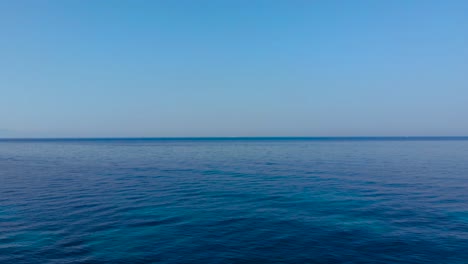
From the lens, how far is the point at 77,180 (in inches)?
1939

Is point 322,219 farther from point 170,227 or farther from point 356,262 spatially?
point 170,227

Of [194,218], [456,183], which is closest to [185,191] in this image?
[194,218]

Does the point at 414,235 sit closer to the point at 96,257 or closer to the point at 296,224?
the point at 296,224

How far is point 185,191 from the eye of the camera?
39.7 m

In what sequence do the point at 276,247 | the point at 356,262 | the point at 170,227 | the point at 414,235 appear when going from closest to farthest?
the point at 356,262 → the point at 276,247 → the point at 414,235 → the point at 170,227

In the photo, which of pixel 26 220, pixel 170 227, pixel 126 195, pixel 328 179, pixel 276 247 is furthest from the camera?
pixel 328 179

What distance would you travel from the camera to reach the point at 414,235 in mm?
22641

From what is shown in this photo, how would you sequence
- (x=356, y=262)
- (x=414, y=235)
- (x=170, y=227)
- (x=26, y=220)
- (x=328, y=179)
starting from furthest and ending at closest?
1. (x=328, y=179)
2. (x=26, y=220)
3. (x=170, y=227)
4. (x=414, y=235)
5. (x=356, y=262)

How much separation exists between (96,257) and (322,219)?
56.6 ft

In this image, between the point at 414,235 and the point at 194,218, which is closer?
the point at 414,235

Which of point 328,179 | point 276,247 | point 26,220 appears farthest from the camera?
point 328,179

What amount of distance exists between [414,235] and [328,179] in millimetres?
26033

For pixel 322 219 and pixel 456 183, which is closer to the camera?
pixel 322 219

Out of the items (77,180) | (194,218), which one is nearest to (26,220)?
(194,218)
